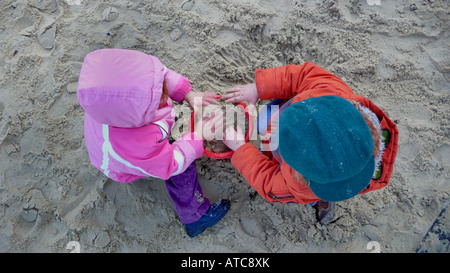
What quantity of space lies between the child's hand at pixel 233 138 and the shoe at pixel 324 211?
21.2 inches

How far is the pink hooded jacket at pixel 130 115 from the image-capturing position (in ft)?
3.45

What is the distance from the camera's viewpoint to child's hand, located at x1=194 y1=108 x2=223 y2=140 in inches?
59.6

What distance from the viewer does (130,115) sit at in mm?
1105

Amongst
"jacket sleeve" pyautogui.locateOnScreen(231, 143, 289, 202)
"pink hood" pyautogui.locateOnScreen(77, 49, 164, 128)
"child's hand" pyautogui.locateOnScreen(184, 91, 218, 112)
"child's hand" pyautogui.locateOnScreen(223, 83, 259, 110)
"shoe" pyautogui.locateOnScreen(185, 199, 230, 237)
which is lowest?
"shoe" pyautogui.locateOnScreen(185, 199, 230, 237)

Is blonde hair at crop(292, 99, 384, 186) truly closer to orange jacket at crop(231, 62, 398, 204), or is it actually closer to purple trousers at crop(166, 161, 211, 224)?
orange jacket at crop(231, 62, 398, 204)

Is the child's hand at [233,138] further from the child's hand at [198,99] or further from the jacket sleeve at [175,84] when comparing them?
the jacket sleeve at [175,84]

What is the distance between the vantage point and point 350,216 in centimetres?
160

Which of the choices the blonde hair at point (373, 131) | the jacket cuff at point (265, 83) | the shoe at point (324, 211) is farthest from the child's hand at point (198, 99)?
the shoe at point (324, 211)

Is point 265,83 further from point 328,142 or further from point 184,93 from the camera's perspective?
point 328,142

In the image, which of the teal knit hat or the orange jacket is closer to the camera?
the teal knit hat

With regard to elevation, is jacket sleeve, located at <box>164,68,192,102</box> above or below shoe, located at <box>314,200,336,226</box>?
above

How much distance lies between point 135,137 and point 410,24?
5.52ft

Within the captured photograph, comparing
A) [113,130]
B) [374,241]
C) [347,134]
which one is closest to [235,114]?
[113,130]

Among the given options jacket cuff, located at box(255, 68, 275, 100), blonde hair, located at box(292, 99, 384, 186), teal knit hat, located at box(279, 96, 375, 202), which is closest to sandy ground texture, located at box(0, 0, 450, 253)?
jacket cuff, located at box(255, 68, 275, 100)
